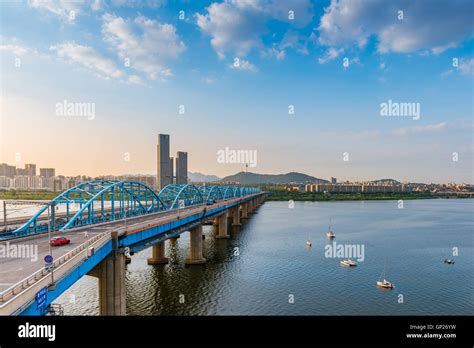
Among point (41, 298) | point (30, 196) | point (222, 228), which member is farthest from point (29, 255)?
point (30, 196)

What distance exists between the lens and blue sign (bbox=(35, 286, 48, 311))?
14336 millimetres

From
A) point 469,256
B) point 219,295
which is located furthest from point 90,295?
point 469,256

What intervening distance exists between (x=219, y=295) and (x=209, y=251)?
24.5 meters

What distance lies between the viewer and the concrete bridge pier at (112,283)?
81.4 ft

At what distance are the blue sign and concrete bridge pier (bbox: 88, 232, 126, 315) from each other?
1032cm

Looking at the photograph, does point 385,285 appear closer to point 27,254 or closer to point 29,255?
point 29,255

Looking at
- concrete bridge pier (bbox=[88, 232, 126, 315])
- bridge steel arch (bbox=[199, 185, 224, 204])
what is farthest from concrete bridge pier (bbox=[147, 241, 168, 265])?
bridge steel arch (bbox=[199, 185, 224, 204])

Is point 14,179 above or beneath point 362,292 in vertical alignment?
above

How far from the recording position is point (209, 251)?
59.8 metres

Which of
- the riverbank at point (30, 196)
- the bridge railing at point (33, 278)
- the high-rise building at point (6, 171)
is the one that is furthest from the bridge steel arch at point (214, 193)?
the high-rise building at point (6, 171)

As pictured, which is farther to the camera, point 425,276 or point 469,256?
point 469,256

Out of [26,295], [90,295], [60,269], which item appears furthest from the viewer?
[90,295]

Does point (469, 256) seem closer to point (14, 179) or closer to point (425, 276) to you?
point (425, 276)

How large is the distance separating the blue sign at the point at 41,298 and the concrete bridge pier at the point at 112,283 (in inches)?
406
